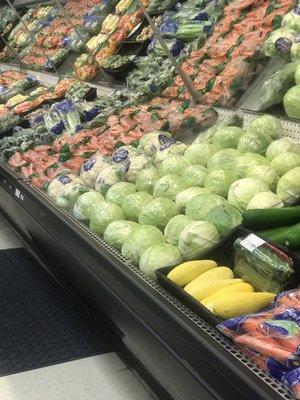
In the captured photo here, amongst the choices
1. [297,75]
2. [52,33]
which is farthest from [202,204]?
[52,33]

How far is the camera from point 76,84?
467 cm

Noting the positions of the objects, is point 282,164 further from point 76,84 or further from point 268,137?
point 76,84

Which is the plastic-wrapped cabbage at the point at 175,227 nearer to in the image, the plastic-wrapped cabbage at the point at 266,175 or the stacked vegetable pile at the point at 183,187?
the stacked vegetable pile at the point at 183,187

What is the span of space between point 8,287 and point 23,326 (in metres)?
0.50

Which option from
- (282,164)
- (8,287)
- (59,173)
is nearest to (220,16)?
(59,173)

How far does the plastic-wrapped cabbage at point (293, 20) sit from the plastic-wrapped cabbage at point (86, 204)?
4.54 ft

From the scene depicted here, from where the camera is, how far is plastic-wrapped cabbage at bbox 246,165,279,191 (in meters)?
2.11

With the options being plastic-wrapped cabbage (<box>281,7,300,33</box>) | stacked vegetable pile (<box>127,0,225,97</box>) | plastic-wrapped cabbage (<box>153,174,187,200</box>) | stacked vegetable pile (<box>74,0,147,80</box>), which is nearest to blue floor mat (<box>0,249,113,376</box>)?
plastic-wrapped cabbage (<box>153,174,187,200</box>)

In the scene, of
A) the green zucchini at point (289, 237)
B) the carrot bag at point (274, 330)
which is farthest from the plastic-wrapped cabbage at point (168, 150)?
the carrot bag at point (274, 330)

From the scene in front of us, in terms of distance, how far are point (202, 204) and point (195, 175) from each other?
1.13 ft

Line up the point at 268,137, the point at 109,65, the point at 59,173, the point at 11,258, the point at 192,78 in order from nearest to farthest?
1. the point at 268,137
2. the point at 59,173
3. the point at 192,78
4. the point at 11,258
5. the point at 109,65

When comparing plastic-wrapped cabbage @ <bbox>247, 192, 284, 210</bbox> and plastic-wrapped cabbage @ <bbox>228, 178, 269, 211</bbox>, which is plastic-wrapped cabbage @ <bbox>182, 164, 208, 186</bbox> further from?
plastic-wrapped cabbage @ <bbox>247, 192, 284, 210</bbox>

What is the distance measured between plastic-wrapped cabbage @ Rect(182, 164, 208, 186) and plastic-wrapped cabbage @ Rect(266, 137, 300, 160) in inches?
11.4

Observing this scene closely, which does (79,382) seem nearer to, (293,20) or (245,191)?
(245,191)
